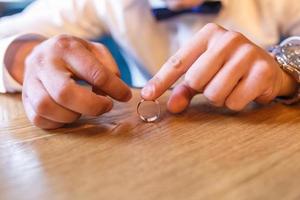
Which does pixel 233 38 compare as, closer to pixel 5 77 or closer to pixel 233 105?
pixel 233 105

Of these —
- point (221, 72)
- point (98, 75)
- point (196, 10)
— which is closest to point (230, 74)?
point (221, 72)

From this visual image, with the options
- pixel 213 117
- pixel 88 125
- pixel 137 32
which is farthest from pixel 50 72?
pixel 137 32

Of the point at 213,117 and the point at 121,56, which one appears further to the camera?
the point at 121,56

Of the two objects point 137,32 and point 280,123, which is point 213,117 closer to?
point 280,123

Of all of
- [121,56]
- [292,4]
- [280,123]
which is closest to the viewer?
[280,123]

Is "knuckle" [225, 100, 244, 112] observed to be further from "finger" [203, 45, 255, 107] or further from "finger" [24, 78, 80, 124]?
"finger" [24, 78, 80, 124]

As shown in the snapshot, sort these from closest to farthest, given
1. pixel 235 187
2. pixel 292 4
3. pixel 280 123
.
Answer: pixel 235 187 → pixel 280 123 → pixel 292 4
